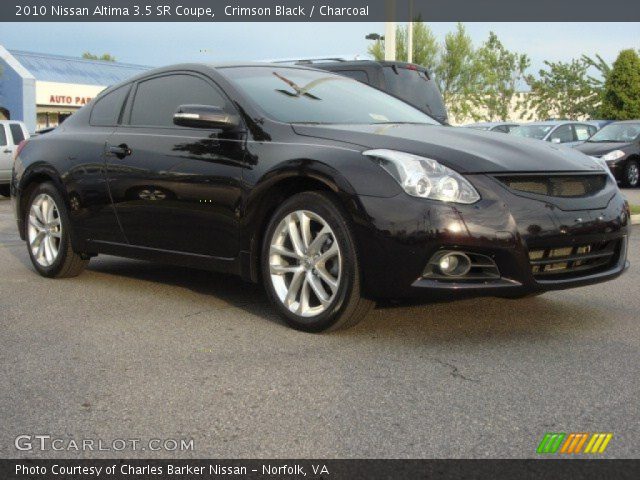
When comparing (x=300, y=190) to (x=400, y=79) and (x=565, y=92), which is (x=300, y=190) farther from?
(x=565, y=92)

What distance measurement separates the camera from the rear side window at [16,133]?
65.1 feet

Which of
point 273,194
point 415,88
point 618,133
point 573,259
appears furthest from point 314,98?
point 618,133

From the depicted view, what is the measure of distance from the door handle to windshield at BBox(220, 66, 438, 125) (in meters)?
0.88

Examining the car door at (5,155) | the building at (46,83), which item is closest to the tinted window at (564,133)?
the car door at (5,155)

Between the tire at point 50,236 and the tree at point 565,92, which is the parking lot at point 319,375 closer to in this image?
the tire at point 50,236

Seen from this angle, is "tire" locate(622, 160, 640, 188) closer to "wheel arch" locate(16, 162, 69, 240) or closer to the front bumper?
"wheel arch" locate(16, 162, 69, 240)

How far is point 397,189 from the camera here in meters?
4.82

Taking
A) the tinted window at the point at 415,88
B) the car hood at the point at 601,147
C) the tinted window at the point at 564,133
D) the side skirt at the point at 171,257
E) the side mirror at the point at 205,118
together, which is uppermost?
the tinted window at the point at 415,88

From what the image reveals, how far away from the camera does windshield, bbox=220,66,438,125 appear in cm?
583

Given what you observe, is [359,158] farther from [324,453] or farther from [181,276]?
[181,276]

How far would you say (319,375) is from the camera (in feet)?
14.1

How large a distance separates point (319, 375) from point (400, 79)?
1077cm

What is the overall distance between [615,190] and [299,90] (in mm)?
2099
